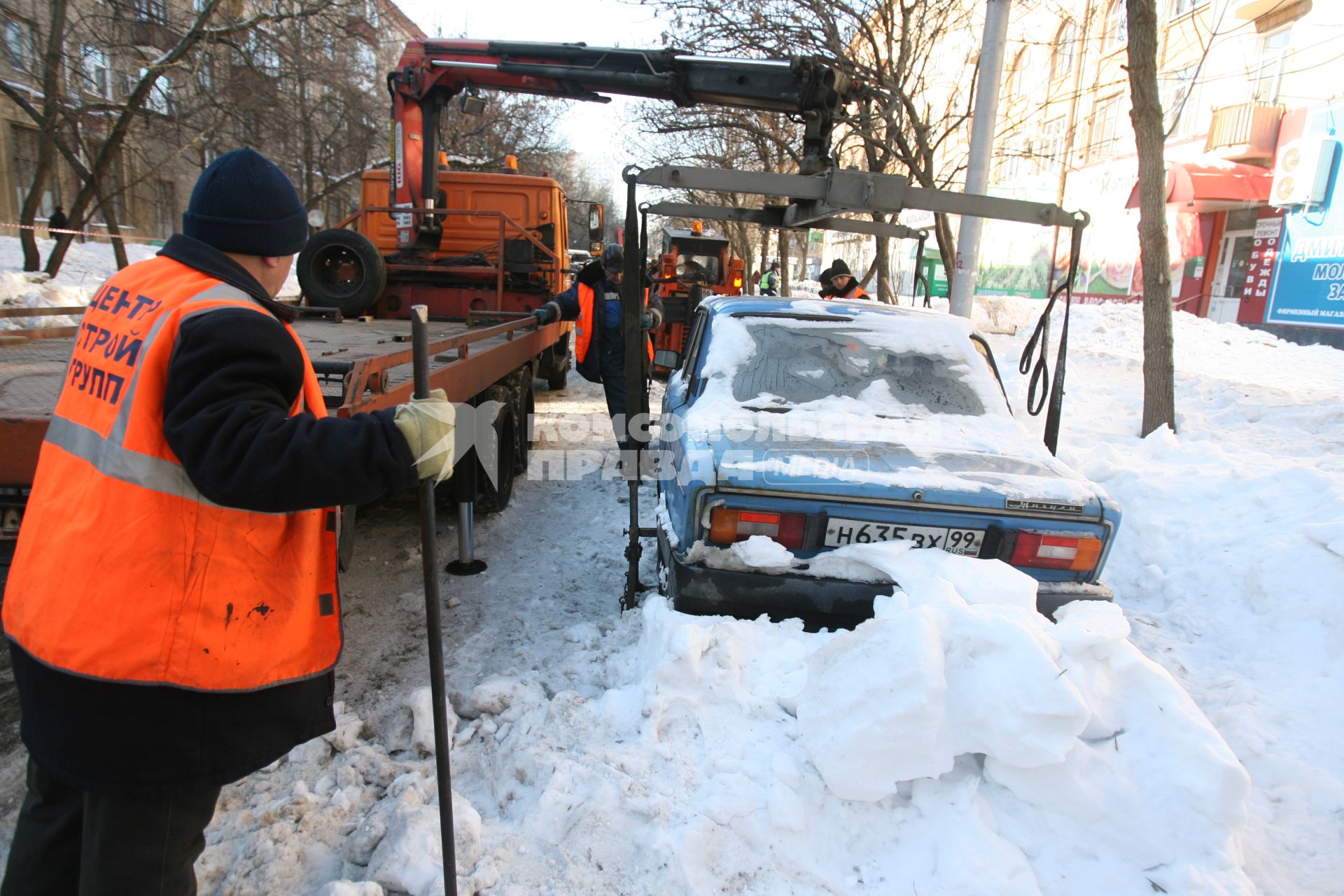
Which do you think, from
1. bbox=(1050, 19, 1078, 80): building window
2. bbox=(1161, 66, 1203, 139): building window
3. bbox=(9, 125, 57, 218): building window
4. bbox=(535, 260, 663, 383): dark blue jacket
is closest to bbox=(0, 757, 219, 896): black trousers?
bbox=(535, 260, 663, 383): dark blue jacket

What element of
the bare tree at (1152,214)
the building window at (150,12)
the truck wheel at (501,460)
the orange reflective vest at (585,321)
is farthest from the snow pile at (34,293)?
the bare tree at (1152,214)

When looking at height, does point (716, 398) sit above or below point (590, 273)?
below

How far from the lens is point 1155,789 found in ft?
6.88

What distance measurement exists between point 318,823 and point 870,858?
1.69 meters

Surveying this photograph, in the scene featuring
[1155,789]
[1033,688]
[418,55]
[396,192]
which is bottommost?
[1155,789]

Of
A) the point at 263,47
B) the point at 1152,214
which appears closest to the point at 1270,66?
the point at 1152,214

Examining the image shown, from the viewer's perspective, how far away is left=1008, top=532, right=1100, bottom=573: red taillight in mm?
2895

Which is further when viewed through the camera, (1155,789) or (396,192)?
(396,192)

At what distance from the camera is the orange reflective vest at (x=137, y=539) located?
4.47 ft

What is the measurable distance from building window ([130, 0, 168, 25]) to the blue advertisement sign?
2162 centimetres

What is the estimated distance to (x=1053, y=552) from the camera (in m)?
2.91

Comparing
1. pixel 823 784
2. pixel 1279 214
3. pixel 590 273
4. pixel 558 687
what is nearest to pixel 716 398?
pixel 558 687

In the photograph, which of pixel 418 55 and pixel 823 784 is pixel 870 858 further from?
pixel 418 55

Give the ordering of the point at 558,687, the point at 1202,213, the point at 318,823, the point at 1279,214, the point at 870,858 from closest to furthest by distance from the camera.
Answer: the point at 870,858
the point at 318,823
the point at 558,687
the point at 1279,214
the point at 1202,213
